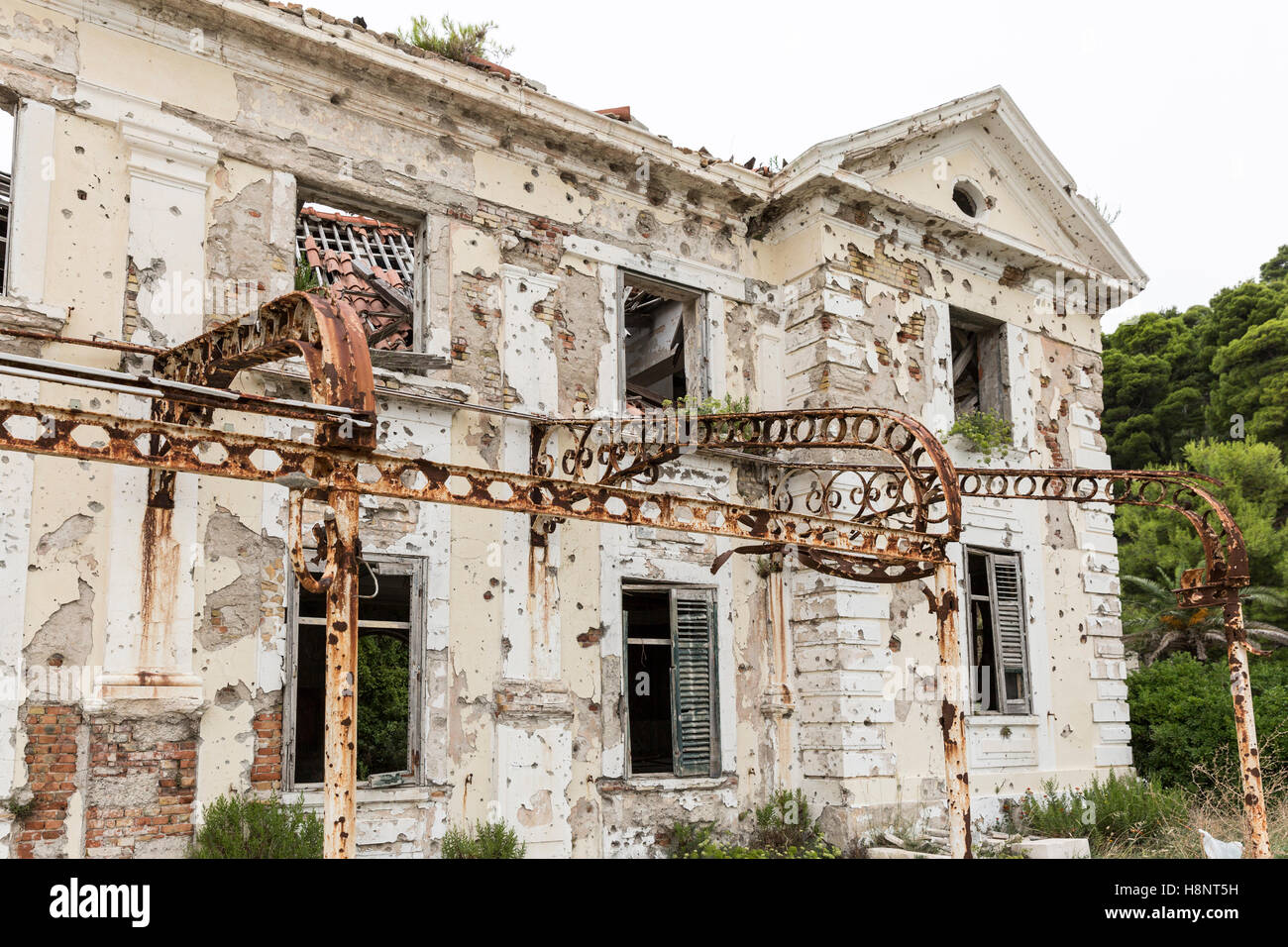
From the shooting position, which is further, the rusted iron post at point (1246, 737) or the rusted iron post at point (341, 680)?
the rusted iron post at point (1246, 737)

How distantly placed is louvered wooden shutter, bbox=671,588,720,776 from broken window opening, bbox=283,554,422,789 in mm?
2425

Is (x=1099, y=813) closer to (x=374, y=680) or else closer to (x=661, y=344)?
(x=661, y=344)

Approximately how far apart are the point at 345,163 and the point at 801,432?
494cm

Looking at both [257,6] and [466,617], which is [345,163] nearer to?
[257,6]

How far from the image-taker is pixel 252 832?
7.32 m

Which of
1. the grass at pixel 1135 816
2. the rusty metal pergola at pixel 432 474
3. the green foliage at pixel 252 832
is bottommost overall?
the grass at pixel 1135 816

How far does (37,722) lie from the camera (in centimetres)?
689

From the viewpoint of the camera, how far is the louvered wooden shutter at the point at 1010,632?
469 inches

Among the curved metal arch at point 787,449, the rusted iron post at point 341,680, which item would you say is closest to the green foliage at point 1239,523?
the curved metal arch at point 787,449

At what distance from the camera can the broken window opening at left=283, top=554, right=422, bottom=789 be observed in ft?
27.2

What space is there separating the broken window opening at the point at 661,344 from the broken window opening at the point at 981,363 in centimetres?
324

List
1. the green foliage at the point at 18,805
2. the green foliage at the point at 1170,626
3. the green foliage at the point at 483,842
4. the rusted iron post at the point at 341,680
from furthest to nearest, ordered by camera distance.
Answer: the green foliage at the point at 1170,626 → the green foliage at the point at 483,842 → the green foliage at the point at 18,805 → the rusted iron post at the point at 341,680

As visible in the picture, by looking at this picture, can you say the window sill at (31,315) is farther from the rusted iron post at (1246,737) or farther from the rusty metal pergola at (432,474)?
the rusted iron post at (1246,737)

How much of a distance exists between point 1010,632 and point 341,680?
9079 mm
